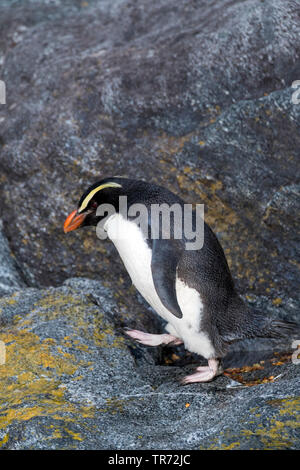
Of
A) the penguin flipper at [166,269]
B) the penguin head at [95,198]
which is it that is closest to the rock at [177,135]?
the penguin head at [95,198]

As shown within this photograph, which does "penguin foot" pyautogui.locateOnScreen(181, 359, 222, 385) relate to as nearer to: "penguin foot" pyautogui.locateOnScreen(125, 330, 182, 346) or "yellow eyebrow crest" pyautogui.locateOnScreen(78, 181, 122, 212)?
"penguin foot" pyautogui.locateOnScreen(125, 330, 182, 346)

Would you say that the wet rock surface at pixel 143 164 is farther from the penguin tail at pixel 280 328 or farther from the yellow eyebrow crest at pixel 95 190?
the yellow eyebrow crest at pixel 95 190

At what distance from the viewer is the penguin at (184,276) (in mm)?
2777

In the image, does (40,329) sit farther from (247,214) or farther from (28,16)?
(28,16)

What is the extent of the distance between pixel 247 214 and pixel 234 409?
4.97 ft

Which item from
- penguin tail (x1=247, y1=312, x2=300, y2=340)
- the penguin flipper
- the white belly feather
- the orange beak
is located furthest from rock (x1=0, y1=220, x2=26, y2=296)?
penguin tail (x1=247, y1=312, x2=300, y2=340)

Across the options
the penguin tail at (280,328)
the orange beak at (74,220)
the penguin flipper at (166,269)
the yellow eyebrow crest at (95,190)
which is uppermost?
the yellow eyebrow crest at (95,190)

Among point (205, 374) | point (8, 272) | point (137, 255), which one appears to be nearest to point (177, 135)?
point (137, 255)

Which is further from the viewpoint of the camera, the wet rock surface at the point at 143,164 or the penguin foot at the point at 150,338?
the penguin foot at the point at 150,338

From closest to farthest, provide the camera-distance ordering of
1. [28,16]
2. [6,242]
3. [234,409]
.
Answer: [234,409]
[6,242]
[28,16]

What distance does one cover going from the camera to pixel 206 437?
2.15 metres

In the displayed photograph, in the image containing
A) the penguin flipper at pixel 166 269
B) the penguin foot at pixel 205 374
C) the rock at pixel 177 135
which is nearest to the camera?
the penguin flipper at pixel 166 269

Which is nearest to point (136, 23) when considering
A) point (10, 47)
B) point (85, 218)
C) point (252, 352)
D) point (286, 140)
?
point (10, 47)

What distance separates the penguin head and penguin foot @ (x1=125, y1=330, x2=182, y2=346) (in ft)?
1.85
